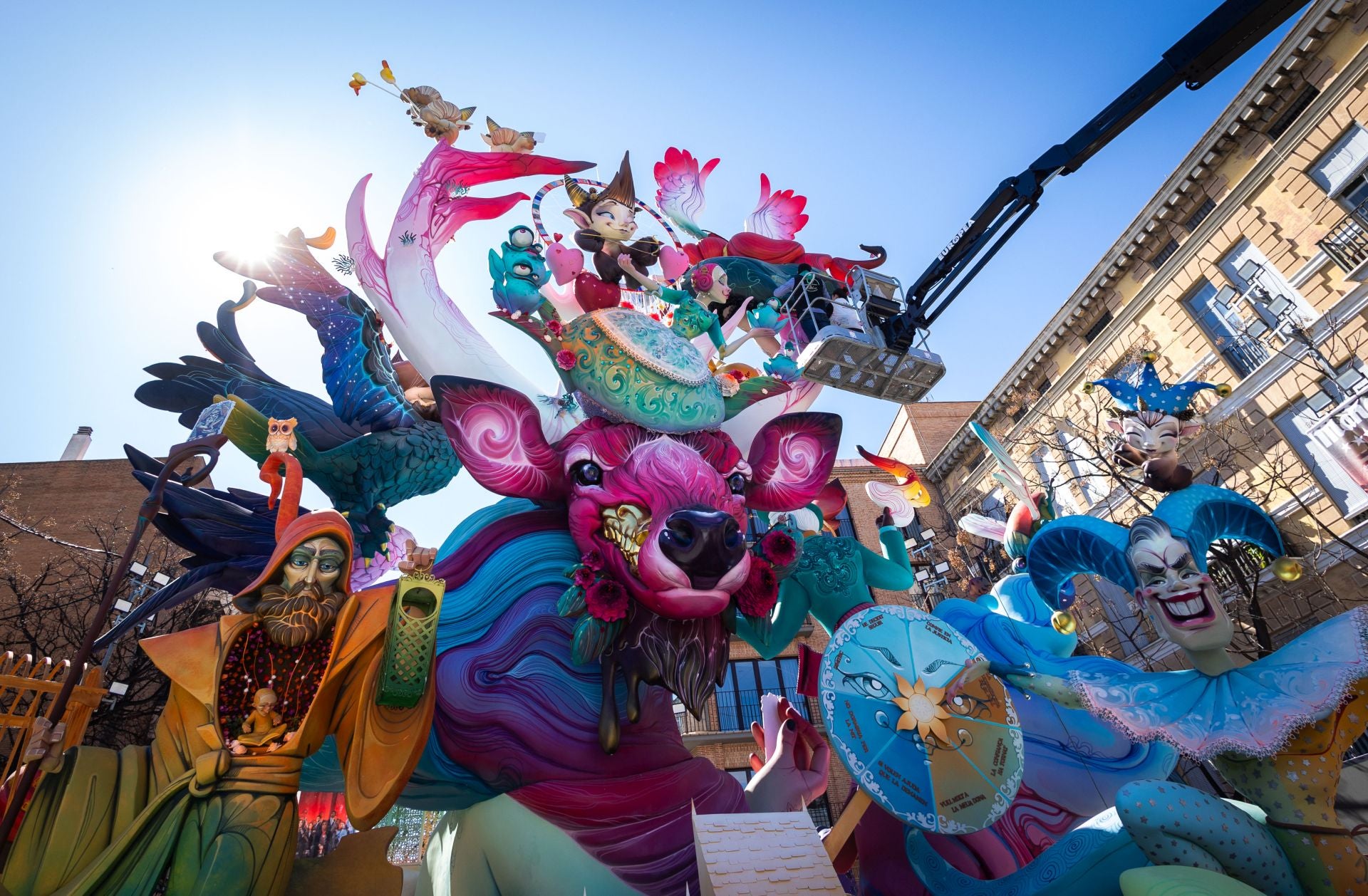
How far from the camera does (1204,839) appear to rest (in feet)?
11.7

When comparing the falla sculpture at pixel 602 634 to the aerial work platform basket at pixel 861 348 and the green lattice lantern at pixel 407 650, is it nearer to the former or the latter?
the green lattice lantern at pixel 407 650

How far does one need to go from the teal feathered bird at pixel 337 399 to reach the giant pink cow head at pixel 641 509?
808 millimetres

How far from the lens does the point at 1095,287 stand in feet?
52.1

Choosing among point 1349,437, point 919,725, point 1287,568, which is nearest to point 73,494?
point 919,725

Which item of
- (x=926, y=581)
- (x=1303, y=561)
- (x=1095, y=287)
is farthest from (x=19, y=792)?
(x=1095, y=287)

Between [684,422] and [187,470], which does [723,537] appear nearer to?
[684,422]

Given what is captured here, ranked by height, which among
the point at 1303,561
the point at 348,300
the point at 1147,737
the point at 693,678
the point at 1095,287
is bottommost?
the point at 1147,737

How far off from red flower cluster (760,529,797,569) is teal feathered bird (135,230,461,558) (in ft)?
8.19

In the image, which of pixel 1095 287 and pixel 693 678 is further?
pixel 1095 287

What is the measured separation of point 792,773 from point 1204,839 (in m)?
2.50

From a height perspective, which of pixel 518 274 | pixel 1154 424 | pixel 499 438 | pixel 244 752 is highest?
pixel 518 274

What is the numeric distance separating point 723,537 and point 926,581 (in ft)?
19.4

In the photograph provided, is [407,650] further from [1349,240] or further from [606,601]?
[1349,240]

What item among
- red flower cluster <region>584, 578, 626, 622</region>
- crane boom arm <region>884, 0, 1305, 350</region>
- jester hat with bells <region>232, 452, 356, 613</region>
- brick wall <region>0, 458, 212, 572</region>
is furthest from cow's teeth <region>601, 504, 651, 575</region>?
brick wall <region>0, 458, 212, 572</region>
